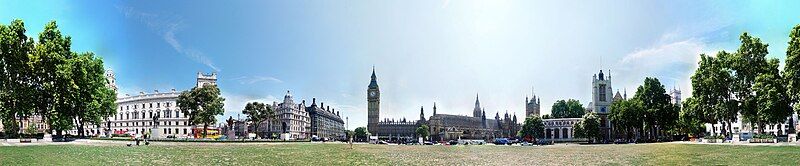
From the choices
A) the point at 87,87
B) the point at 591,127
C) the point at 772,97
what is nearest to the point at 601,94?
the point at 591,127

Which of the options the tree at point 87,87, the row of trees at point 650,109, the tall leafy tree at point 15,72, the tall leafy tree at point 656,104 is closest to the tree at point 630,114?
the row of trees at point 650,109

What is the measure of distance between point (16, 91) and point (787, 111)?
6233cm

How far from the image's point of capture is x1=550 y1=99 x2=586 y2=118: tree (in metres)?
171

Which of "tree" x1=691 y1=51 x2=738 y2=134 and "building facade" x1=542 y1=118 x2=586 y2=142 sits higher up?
"tree" x1=691 y1=51 x2=738 y2=134

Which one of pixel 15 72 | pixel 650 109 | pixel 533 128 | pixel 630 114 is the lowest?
pixel 533 128

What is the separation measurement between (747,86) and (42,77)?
203 ft

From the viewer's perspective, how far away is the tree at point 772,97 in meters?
56.0

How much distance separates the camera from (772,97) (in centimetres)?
5588

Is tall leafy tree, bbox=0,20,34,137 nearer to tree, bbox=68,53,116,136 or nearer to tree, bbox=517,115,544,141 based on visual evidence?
tree, bbox=68,53,116,136

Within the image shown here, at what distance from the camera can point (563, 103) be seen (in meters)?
175

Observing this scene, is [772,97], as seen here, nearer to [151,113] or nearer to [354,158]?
[354,158]

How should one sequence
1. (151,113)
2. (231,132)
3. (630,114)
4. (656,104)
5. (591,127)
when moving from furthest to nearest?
(151,113), (591,127), (630,114), (656,104), (231,132)

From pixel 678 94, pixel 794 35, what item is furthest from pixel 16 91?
pixel 678 94

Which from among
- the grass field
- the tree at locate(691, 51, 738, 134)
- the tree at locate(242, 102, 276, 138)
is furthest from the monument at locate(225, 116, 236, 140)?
the tree at locate(691, 51, 738, 134)
